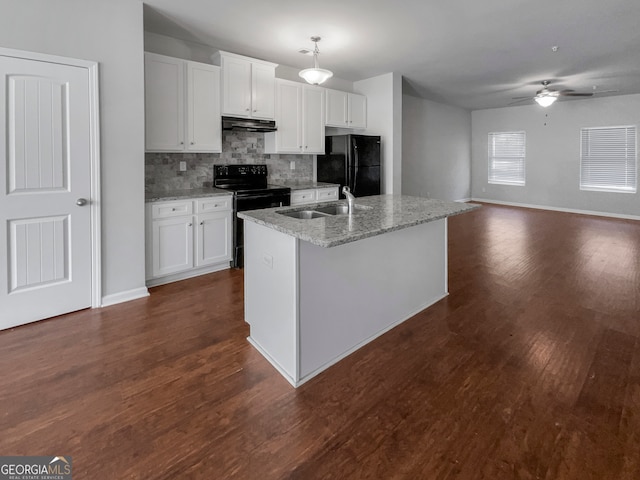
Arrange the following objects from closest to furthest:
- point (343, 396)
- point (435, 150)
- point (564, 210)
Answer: point (343, 396), point (564, 210), point (435, 150)

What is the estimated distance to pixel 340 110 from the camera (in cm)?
565

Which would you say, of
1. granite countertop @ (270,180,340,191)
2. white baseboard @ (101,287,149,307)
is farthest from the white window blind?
white baseboard @ (101,287,149,307)

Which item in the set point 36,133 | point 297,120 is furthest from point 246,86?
point 36,133

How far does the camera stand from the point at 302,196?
496 centimetres

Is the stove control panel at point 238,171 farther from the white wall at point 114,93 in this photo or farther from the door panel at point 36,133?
the door panel at point 36,133

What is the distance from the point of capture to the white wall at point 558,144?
26.0 feet

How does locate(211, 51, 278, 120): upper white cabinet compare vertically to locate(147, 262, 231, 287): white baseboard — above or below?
above

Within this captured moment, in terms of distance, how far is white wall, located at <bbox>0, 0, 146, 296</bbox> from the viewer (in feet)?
9.15

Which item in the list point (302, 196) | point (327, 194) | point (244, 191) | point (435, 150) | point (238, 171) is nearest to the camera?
point (244, 191)

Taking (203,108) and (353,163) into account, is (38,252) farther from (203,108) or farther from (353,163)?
(353,163)

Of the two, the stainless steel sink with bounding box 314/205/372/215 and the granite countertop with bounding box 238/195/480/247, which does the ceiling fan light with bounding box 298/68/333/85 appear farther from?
the stainless steel sink with bounding box 314/205/372/215

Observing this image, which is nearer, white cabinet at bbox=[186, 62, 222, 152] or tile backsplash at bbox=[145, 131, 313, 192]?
white cabinet at bbox=[186, 62, 222, 152]

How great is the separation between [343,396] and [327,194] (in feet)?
12.0

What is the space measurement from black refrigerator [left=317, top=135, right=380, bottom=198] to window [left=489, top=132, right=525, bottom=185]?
18.9ft
